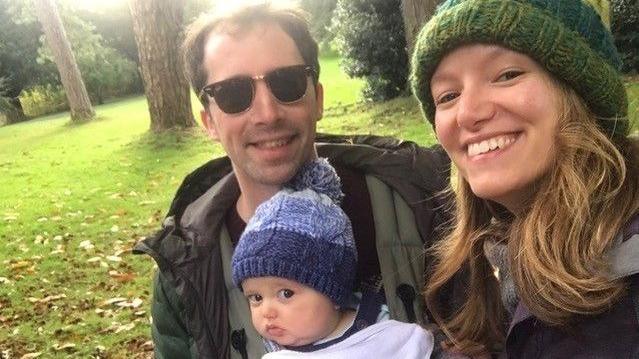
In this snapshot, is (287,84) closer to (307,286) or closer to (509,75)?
(307,286)

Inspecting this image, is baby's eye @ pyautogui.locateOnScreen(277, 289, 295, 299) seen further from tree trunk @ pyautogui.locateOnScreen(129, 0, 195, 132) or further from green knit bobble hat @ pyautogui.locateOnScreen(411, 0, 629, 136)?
tree trunk @ pyautogui.locateOnScreen(129, 0, 195, 132)

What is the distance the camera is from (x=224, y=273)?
2658 mm

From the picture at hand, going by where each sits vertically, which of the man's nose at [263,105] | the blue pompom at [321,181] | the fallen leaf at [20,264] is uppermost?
the man's nose at [263,105]

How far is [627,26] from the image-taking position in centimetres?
1245

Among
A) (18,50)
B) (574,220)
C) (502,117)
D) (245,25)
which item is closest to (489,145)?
(502,117)

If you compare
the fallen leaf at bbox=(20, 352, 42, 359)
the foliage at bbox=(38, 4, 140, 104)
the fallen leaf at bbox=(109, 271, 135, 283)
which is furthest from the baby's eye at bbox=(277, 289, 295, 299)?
the foliage at bbox=(38, 4, 140, 104)

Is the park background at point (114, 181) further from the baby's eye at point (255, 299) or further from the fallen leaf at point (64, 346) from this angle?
the baby's eye at point (255, 299)

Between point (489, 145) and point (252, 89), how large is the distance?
1174 millimetres

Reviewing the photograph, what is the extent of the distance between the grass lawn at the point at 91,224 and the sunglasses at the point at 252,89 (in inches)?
59.9

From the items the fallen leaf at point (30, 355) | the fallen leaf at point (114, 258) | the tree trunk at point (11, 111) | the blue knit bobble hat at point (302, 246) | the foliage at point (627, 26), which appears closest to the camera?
the blue knit bobble hat at point (302, 246)

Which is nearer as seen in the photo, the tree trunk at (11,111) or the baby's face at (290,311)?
the baby's face at (290,311)

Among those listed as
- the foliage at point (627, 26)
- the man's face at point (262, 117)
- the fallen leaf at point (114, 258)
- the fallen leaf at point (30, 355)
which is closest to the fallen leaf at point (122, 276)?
the fallen leaf at point (114, 258)

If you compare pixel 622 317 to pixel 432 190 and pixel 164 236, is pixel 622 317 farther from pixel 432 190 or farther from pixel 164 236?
pixel 164 236

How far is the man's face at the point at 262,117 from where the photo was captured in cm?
270
